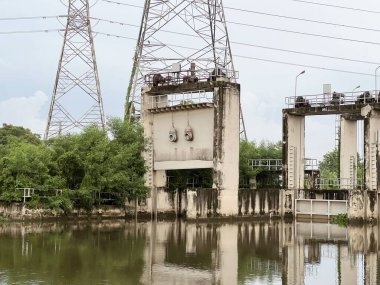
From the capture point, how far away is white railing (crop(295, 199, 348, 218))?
4556cm

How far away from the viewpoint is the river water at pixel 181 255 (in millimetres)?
17375

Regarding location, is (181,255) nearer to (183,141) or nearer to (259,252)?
(259,252)

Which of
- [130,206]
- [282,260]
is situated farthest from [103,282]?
[130,206]

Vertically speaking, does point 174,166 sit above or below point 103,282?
above

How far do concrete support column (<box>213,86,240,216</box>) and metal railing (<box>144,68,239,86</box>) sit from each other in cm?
121

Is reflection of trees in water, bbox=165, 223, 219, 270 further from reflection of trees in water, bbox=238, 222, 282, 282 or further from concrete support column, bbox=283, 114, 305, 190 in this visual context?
concrete support column, bbox=283, 114, 305, 190

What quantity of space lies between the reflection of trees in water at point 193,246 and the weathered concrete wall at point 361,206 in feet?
32.4

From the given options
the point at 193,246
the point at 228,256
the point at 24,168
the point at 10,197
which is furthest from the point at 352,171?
the point at 228,256

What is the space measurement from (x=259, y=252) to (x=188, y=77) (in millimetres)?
21953

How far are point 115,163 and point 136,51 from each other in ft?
36.0

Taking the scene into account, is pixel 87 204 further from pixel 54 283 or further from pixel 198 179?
pixel 54 283

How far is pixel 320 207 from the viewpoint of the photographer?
46750 mm

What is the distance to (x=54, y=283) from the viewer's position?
619 inches

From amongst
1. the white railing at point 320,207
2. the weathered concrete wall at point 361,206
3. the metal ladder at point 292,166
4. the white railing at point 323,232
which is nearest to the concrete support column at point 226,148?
the white railing at point 323,232
